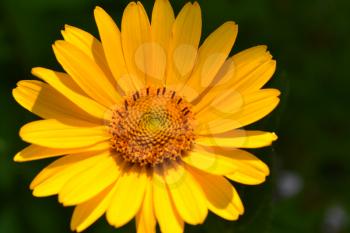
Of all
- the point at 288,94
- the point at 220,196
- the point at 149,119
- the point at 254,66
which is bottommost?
the point at 288,94

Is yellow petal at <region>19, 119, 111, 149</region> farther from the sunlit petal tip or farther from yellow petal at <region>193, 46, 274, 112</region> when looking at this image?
yellow petal at <region>193, 46, 274, 112</region>

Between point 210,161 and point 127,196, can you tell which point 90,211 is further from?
point 210,161

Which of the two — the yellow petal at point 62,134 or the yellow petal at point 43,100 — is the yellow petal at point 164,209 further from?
the yellow petal at point 43,100

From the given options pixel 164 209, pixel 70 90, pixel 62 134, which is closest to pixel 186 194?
pixel 164 209

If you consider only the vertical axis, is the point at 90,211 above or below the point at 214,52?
below

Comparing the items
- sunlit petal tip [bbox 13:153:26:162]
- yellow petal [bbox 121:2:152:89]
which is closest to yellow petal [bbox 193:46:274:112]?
yellow petal [bbox 121:2:152:89]

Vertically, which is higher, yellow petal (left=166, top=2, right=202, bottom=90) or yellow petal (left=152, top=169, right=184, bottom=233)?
yellow petal (left=166, top=2, right=202, bottom=90)
